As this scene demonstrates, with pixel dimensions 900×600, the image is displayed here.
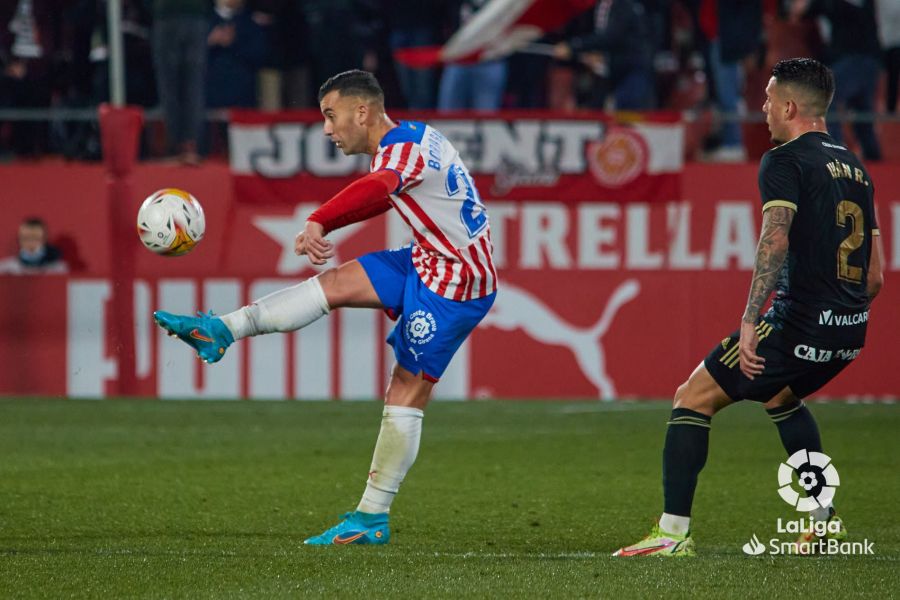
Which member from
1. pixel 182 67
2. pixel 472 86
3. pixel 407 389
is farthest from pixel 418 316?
pixel 472 86

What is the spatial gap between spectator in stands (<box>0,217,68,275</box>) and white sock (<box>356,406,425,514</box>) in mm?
7139

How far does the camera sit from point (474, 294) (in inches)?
264

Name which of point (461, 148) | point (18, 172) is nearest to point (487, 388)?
point (461, 148)

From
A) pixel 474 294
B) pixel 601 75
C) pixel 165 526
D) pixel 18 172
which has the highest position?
pixel 601 75

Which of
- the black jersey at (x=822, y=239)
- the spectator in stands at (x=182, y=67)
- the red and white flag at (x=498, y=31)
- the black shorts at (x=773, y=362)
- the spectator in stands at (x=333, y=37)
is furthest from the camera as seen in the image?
the spectator in stands at (x=333, y=37)

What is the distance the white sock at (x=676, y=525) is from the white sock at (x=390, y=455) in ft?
3.63

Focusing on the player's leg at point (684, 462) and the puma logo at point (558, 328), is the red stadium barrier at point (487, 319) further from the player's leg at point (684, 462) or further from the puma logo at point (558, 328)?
the player's leg at point (684, 462)

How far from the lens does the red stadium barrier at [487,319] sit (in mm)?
13062

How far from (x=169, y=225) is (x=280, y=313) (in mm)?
760

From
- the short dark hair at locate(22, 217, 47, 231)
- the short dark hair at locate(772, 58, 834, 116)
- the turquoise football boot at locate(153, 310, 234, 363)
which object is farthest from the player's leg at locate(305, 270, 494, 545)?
the short dark hair at locate(22, 217, 47, 231)

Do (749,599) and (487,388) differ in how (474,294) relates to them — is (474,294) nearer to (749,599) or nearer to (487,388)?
(749,599)

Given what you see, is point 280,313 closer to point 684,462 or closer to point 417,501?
point 684,462

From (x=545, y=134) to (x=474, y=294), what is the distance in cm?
661

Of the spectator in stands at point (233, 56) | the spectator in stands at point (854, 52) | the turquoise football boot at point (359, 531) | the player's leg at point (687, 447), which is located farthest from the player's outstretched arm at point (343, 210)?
the spectator in stands at point (854, 52)
